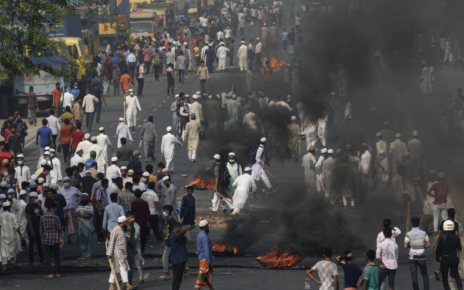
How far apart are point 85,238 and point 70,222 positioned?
136 cm

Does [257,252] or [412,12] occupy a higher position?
Result: [412,12]

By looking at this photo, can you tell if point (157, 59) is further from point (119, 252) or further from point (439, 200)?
point (119, 252)

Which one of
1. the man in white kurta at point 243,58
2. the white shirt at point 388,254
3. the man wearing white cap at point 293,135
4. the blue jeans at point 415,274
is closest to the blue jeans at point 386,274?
the white shirt at point 388,254

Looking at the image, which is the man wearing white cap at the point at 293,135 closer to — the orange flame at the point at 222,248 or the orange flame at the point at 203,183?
the orange flame at the point at 203,183

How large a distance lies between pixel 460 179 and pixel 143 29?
2819cm

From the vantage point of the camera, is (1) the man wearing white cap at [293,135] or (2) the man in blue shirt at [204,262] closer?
(2) the man in blue shirt at [204,262]

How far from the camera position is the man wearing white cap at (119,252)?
37.7 ft

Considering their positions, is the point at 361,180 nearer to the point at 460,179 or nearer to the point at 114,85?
the point at 460,179

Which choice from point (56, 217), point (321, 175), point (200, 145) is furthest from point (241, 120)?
point (56, 217)

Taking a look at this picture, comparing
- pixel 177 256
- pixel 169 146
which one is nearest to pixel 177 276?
pixel 177 256

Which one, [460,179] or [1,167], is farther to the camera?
[460,179]

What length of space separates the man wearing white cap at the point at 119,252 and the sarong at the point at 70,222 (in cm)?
360

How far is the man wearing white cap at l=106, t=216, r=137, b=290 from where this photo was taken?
1150 centimetres

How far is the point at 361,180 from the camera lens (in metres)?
18.8
